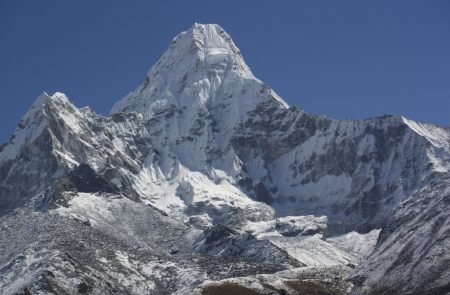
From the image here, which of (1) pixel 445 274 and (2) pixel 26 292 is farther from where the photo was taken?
(1) pixel 445 274

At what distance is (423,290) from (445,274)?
4.78 metres

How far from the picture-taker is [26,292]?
15812 cm

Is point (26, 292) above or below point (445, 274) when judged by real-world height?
below

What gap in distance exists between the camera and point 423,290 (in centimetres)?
19900

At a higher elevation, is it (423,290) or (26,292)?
(423,290)

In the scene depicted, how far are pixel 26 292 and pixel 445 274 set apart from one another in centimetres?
7736

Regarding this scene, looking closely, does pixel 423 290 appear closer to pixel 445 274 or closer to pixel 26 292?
pixel 445 274

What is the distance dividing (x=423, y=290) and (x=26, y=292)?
73868 mm

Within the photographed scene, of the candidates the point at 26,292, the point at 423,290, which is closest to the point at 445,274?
the point at 423,290

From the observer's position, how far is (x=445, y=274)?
200m

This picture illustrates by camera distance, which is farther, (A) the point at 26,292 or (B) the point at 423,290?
(B) the point at 423,290
